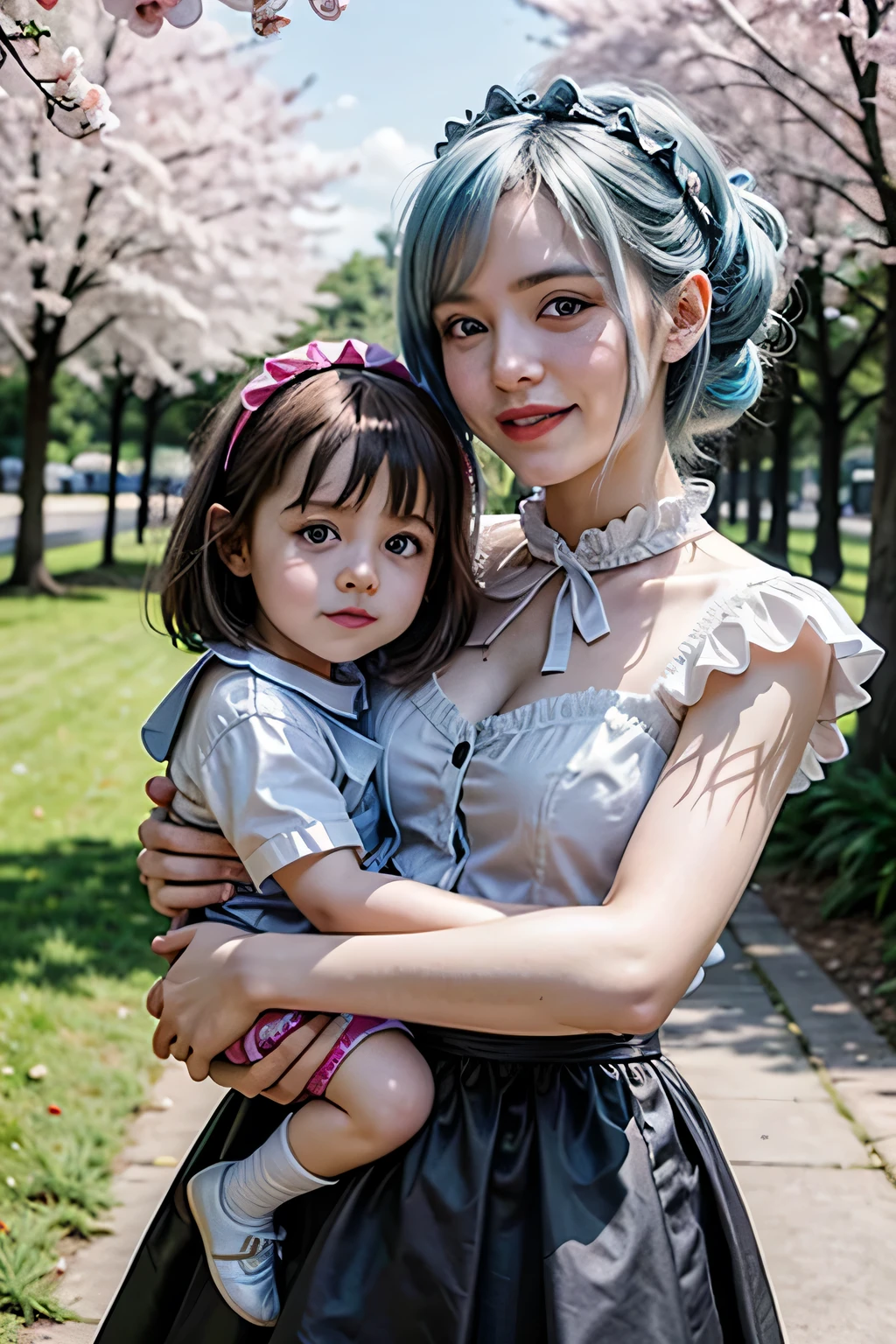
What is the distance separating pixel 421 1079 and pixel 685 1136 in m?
0.38

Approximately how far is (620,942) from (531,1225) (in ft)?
1.34

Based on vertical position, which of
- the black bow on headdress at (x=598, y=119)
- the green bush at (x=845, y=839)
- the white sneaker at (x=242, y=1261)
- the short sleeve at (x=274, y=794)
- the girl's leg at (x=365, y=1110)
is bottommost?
the green bush at (x=845, y=839)

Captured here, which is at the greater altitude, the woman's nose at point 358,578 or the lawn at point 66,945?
the woman's nose at point 358,578

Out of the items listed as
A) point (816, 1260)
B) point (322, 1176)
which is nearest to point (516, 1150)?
point (322, 1176)

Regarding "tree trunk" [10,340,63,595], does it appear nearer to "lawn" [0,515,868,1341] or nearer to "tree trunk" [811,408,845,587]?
"lawn" [0,515,868,1341]

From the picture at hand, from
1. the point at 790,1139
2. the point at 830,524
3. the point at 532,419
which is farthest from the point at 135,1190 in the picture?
the point at 830,524

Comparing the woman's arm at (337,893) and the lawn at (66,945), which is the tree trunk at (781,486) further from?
the woman's arm at (337,893)

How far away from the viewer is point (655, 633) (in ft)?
5.82

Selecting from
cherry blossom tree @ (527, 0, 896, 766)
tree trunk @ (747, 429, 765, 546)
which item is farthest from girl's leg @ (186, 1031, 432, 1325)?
tree trunk @ (747, 429, 765, 546)

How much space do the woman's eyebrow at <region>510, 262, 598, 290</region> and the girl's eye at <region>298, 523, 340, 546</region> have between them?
388mm

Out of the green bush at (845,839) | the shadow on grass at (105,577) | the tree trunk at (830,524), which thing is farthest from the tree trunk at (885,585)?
the shadow on grass at (105,577)

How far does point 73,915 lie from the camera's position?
5688 mm

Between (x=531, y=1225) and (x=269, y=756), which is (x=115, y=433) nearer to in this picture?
(x=269, y=756)

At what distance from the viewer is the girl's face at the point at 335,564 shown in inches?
69.0
